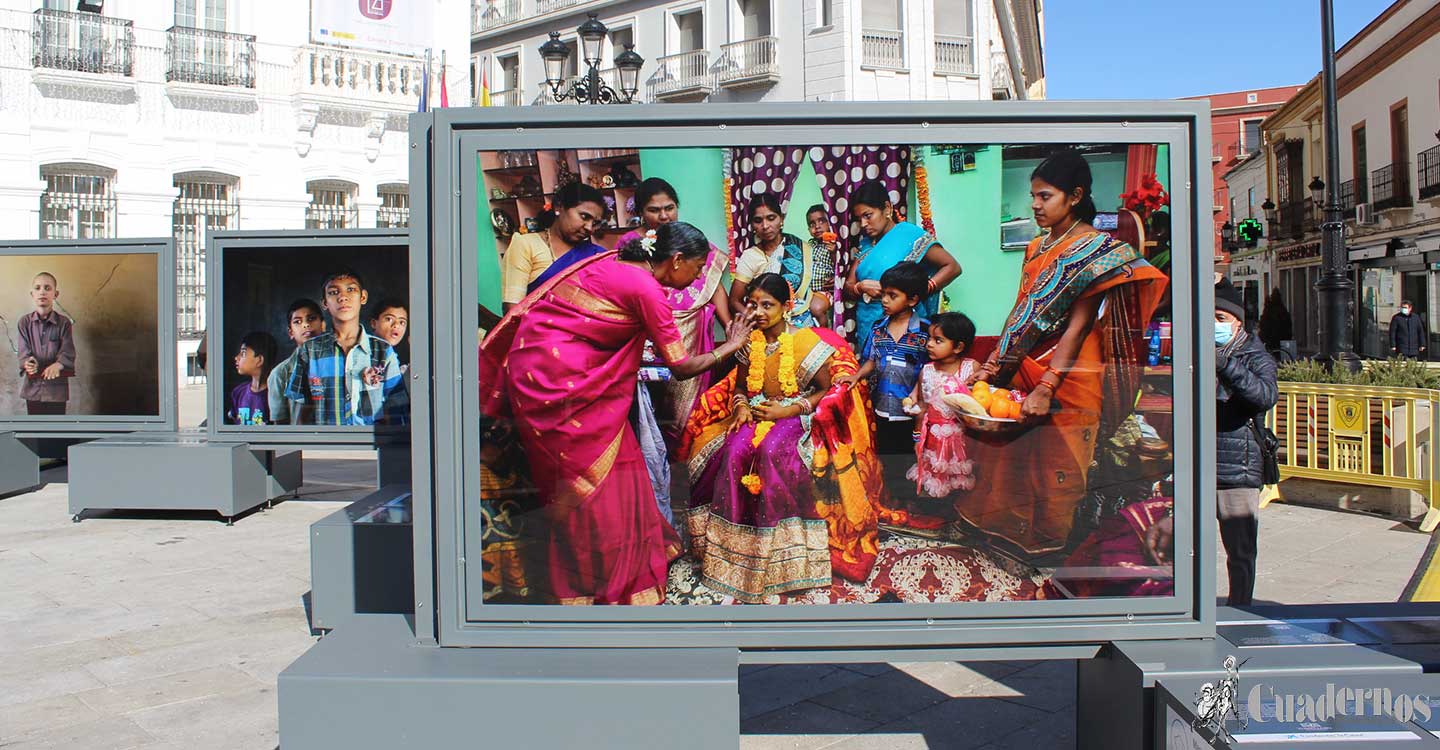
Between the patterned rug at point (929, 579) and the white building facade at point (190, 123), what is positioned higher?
the white building facade at point (190, 123)

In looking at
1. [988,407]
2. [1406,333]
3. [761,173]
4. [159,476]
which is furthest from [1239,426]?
[1406,333]

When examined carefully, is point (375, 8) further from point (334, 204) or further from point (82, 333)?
point (82, 333)

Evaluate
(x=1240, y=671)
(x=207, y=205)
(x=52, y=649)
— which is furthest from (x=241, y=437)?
(x=207, y=205)

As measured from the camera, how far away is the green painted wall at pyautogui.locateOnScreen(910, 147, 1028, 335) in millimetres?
3641

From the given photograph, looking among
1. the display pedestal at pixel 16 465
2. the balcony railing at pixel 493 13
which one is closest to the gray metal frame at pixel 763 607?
the display pedestal at pixel 16 465

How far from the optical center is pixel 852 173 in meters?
3.64

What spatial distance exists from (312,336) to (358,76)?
49.1ft

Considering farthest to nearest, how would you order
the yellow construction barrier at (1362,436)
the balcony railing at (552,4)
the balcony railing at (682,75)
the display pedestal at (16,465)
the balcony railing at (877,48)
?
the balcony railing at (552,4)
the balcony railing at (682,75)
the balcony railing at (877,48)
the display pedestal at (16,465)
the yellow construction barrier at (1362,436)

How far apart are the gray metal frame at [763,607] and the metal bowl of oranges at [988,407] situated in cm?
51

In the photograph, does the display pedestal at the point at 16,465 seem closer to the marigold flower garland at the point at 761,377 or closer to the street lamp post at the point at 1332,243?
the marigold flower garland at the point at 761,377

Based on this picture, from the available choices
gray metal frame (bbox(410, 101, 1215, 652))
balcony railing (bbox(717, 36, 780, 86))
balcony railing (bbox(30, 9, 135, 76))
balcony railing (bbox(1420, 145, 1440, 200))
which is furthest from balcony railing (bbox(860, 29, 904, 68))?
gray metal frame (bbox(410, 101, 1215, 652))

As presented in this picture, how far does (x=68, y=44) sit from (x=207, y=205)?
3463 millimetres

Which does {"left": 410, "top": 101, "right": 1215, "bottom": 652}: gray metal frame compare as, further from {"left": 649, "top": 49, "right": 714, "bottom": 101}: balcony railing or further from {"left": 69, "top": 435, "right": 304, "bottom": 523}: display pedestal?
{"left": 649, "top": 49, "right": 714, "bottom": 101}: balcony railing

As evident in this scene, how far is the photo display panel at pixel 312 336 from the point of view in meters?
9.28
